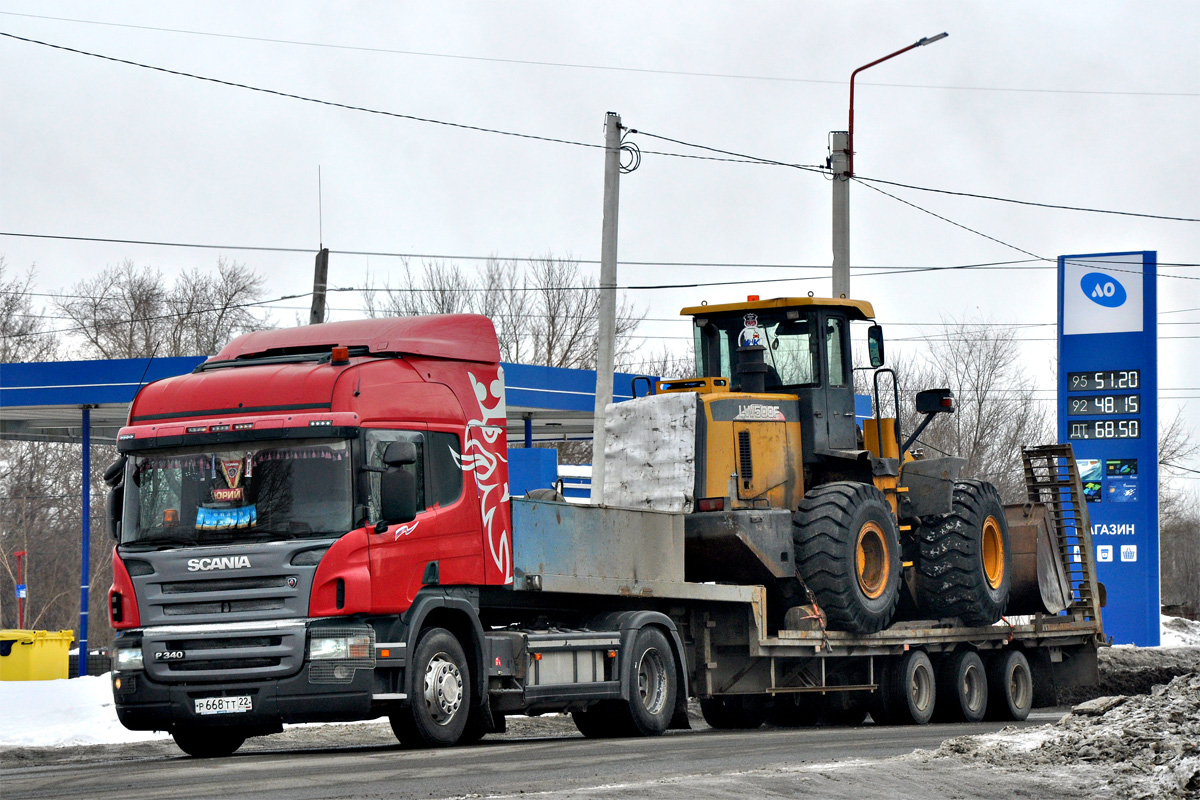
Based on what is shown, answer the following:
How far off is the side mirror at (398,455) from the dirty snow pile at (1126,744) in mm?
4527

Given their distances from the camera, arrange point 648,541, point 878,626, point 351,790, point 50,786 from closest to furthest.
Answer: point 351,790
point 50,786
point 648,541
point 878,626

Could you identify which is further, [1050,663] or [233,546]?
[1050,663]

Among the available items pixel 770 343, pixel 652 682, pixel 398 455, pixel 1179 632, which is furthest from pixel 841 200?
pixel 1179 632

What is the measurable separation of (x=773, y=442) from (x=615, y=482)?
1.78m

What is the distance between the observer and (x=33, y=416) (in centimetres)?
2703

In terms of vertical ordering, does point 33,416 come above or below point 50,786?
above

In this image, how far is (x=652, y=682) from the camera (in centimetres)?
1523

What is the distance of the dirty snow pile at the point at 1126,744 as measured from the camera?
983cm

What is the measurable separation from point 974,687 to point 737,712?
2.92 meters

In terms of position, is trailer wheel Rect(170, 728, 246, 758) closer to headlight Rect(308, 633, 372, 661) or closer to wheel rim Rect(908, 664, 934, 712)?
headlight Rect(308, 633, 372, 661)

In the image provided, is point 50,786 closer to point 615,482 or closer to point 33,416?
point 615,482

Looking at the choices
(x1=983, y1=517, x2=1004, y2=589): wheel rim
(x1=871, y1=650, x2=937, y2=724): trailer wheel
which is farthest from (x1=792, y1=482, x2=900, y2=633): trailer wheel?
(x1=983, y1=517, x2=1004, y2=589): wheel rim

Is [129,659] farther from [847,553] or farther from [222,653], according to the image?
[847,553]

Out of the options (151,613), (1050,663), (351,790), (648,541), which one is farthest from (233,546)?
(1050,663)
